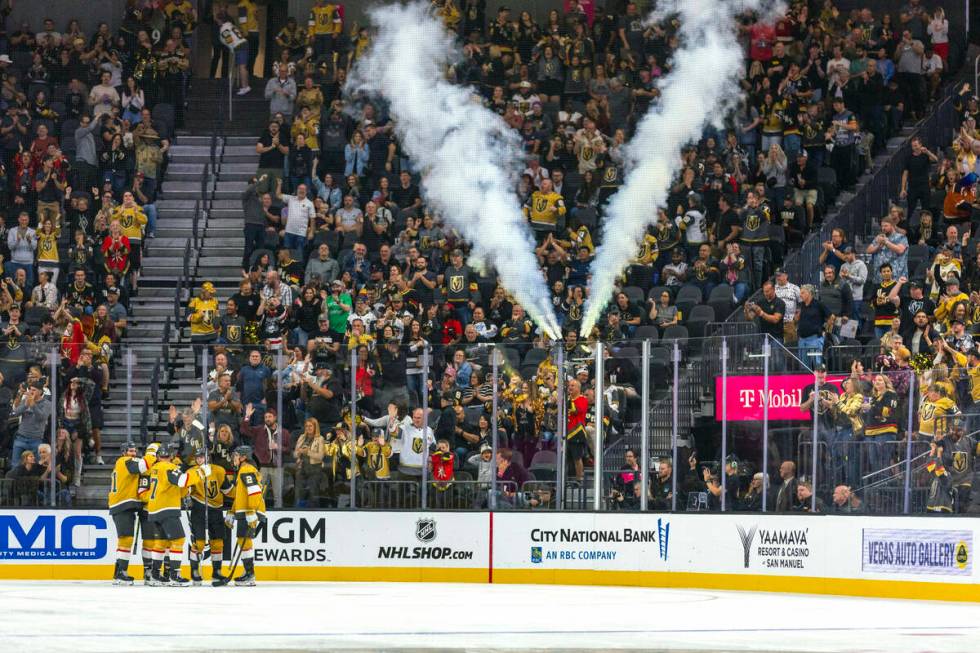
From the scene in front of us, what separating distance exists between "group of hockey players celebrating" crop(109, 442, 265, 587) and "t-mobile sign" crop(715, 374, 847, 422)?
231 inches

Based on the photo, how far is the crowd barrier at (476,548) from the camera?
73.8ft

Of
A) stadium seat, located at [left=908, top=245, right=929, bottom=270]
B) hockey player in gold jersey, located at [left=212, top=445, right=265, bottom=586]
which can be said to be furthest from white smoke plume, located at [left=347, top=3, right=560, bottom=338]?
hockey player in gold jersey, located at [left=212, top=445, right=265, bottom=586]

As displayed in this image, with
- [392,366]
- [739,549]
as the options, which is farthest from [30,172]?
[739,549]

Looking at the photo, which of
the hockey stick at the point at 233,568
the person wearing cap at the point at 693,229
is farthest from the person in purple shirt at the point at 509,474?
the person wearing cap at the point at 693,229

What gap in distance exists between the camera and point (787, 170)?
2908 centimetres

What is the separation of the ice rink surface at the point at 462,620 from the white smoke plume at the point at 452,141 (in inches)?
293

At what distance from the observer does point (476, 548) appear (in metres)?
23.8

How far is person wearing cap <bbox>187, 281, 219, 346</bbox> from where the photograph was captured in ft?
89.2

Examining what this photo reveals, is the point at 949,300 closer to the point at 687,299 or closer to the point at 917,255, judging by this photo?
the point at 917,255

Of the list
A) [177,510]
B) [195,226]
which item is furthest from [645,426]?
[195,226]

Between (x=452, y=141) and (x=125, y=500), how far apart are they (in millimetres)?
10842

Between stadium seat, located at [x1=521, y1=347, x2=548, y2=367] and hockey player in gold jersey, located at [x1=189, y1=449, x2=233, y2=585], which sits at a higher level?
stadium seat, located at [x1=521, y1=347, x2=548, y2=367]

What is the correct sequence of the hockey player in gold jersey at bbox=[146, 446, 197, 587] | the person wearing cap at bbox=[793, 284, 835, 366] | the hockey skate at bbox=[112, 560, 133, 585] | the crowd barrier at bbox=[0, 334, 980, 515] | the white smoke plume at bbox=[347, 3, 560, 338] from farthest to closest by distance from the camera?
the white smoke plume at bbox=[347, 3, 560, 338] < the person wearing cap at bbox=[793, 284, 835, 366] < the crowd barrier at bbox=[0, 334, 980, 515] < the hockey skate at bbox=[112, 560, 133, 585] < the hockey player in gold jersey at bbox=[146, 446, 197, 587]

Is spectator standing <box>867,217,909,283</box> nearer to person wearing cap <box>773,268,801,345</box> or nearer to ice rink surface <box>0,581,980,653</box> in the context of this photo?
person wearing cap <box>773,268,801,345</box>
